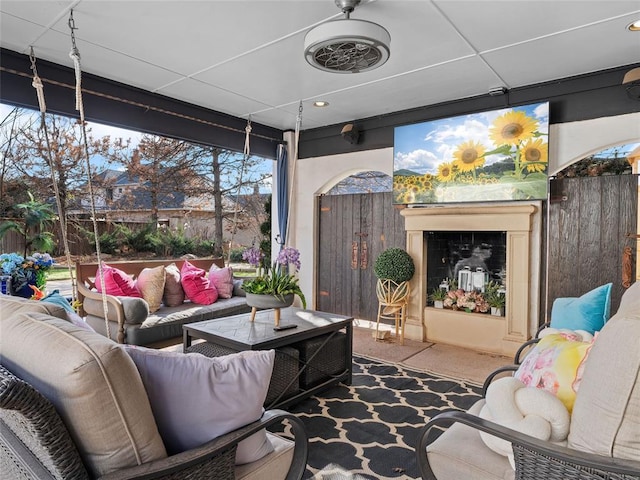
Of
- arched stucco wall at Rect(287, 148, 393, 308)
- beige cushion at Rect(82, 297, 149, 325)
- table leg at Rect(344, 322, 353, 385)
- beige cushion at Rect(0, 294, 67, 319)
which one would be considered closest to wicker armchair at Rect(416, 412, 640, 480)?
beige cushion at Rect(0, 294, 67, 319)

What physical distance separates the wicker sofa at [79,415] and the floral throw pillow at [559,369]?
104cm

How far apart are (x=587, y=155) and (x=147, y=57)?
407 centimetres

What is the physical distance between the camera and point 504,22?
278 cm

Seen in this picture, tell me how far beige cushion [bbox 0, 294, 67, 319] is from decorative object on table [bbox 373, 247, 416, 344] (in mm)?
3472

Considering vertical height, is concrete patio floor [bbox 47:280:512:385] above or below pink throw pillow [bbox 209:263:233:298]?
below

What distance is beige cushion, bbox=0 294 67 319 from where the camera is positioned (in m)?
1.26

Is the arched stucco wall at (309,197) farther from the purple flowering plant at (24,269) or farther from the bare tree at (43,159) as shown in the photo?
the purple flowering plant at (24,269)

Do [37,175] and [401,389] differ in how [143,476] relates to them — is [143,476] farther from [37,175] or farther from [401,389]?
[37,175]

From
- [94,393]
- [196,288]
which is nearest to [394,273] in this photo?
[196,288]

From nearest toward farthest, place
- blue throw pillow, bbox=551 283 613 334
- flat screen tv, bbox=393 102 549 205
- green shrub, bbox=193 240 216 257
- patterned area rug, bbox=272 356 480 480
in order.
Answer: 1. patterned area rug, bbox=272 356 480 480
2. blue throw pillow, bbox=551 283 613 334
3. flat screen tv, bbox=393 102 549 205
4. green shrub, bbox=193 240 216 257

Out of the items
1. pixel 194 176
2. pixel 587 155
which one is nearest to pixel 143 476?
pixel 587 155

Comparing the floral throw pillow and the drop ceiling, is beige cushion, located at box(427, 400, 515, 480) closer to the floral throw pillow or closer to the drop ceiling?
the floral throw pillow

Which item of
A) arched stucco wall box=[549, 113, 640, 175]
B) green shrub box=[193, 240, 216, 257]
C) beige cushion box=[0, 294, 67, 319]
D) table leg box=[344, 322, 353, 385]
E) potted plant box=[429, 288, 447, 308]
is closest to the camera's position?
beige cushion box=[0, 294, 67, 319]

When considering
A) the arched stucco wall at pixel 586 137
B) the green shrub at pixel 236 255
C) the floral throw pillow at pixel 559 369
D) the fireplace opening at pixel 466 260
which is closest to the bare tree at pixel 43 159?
the green shrub at pixel 236 255
